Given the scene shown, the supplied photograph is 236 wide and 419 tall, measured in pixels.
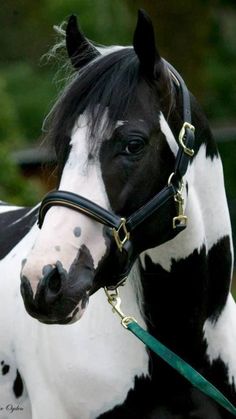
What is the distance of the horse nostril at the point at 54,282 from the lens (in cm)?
372

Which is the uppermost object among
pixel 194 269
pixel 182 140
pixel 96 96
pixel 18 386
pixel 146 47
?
pixel 146 47

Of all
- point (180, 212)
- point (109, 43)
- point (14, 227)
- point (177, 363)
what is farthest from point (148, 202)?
point (109, 43)

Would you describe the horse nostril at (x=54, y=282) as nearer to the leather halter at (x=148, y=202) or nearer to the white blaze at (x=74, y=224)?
the white blaze at (x=74, y=224)

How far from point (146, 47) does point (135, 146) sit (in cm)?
35

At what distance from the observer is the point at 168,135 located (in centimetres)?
411

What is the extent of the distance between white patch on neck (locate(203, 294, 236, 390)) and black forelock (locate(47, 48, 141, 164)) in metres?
0.93

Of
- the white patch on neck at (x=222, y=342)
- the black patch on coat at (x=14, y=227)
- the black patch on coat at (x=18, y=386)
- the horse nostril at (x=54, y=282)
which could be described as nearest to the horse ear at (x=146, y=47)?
the horse nostril at (x=54, y=282)

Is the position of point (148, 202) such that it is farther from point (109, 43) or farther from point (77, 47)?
point (109, 43)

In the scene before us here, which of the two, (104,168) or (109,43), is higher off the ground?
(104,168)

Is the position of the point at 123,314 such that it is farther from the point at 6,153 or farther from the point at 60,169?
the point at 6,153

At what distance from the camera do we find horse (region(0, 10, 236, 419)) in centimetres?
384

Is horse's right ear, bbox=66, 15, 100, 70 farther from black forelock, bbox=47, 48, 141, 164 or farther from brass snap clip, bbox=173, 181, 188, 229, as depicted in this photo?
brass snap clip, bbox=173, 181, 188, 229

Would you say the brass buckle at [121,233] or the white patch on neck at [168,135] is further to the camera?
the white patch on neck at [168,135]

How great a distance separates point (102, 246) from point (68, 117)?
46cm
